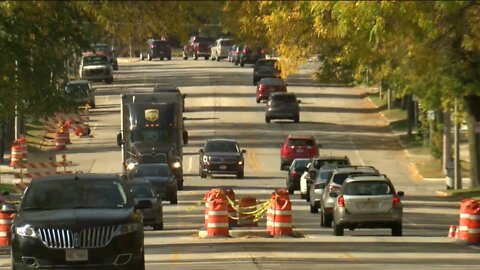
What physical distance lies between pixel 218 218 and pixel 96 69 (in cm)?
6899

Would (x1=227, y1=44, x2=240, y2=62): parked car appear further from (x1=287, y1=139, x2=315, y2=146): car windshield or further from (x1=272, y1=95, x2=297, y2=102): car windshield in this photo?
(x1=287, y1=139, x2=315, y2=146): car windshield

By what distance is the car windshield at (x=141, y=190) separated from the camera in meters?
36.7

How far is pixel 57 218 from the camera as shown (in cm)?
2016

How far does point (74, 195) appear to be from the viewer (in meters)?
21.0

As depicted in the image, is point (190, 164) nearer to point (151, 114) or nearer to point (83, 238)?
point (151, 114)

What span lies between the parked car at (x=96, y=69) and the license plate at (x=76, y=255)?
7824 centimetres

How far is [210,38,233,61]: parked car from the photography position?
12200 centimetres

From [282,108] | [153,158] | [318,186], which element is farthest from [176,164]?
[282,108]

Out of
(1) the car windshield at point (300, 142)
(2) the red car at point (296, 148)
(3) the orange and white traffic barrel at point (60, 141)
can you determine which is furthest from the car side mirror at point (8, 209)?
(3) the orange and white traffic barrel at point (60, 141)

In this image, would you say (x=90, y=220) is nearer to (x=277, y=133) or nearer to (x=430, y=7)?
(x=430, y=7)

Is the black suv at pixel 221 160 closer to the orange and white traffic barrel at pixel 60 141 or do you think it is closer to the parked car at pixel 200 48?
the orange and white traffic barrel at pixel 60 141

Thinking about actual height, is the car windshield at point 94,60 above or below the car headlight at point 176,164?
above

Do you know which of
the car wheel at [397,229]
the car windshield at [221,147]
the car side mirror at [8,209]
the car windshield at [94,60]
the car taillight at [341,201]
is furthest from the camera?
the car windshield at [94,60]

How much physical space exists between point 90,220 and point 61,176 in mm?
1739
